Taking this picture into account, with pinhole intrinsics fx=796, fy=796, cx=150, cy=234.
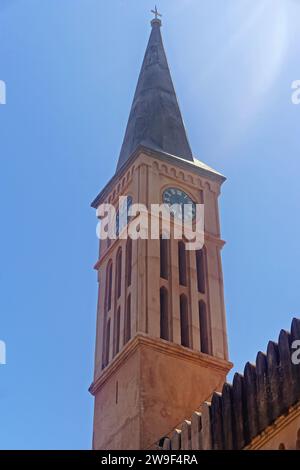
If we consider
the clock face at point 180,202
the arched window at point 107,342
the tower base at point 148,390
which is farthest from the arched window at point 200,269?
the arched window at point 107,342

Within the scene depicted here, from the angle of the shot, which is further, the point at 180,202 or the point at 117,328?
the point at 180,202

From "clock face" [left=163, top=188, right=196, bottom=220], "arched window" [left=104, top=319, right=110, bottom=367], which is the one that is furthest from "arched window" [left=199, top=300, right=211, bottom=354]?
"clock face" [left=163, top=188, right=196, bottom=220]

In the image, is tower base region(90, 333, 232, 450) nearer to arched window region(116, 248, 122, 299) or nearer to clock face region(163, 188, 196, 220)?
arched window region(116, 248, 122, 299)

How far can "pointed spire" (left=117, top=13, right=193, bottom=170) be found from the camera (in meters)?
30.3

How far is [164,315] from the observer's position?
25188 mm

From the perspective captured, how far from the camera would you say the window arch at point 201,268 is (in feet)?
88.3

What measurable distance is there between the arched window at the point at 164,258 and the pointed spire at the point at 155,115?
3.89 metres

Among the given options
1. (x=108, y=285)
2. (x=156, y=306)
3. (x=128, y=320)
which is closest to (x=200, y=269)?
(x=156, y=306)

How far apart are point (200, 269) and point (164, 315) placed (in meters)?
2.84

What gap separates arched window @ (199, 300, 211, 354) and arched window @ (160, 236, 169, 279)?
1532mm

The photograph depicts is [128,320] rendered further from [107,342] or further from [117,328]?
[107,342]

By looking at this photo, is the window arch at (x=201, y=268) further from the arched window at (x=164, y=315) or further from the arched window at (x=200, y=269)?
the arched window at (x=164, y=315)

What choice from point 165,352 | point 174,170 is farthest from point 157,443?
point 174,170
